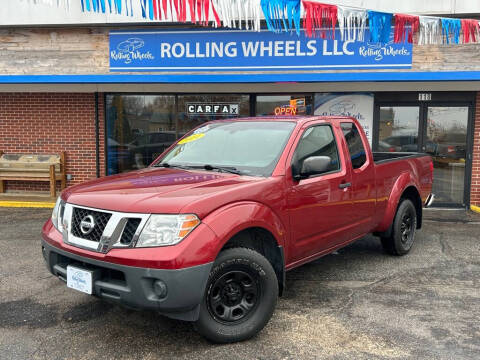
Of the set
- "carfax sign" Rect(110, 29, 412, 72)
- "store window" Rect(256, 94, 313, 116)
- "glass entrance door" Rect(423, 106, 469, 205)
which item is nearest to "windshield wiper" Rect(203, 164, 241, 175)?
"carfax sign" Rect(110, 29, 412, 72)

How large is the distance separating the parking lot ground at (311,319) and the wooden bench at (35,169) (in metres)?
4.43

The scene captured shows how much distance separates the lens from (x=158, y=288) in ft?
9.37

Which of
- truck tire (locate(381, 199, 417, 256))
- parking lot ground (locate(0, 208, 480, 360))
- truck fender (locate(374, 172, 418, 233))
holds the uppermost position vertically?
truck fender (locate(374, 172, 418, 233))

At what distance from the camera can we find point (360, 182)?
4.65 metres

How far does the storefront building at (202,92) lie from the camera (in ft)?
28.0

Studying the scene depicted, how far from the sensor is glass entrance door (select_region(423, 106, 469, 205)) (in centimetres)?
896

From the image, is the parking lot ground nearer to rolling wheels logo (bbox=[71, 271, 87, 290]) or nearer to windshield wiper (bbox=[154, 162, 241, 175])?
rolling wheels logo (bbox=[71, 271, 87, 290])

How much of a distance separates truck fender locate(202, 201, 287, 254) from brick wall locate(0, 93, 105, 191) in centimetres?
742

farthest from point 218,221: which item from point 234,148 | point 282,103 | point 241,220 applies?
point 282,103

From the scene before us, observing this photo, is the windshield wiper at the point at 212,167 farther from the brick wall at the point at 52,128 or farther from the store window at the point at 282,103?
the brick wall at the point at 52,128

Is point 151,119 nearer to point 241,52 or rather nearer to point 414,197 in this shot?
point 241,52

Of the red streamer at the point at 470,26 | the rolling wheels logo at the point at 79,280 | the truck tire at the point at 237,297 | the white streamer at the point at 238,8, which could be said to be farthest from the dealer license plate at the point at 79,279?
the red streamer at the point at 470,26

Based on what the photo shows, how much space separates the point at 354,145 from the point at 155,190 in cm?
256

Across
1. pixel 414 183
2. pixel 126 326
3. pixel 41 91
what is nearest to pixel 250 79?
pixel 414 183
